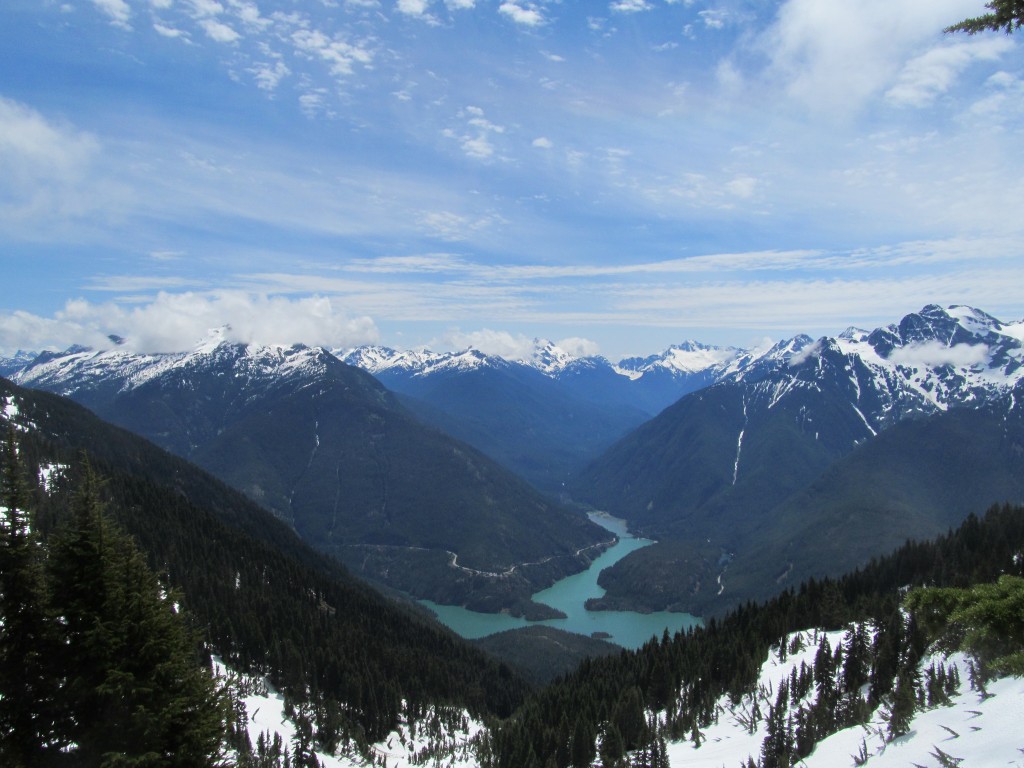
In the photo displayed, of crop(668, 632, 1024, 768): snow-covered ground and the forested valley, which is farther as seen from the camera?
crop(668, 632, 1024, 768): snow-covered ground

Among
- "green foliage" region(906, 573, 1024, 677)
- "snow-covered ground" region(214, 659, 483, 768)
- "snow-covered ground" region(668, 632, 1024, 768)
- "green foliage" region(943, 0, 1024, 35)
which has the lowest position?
"snow-covered ground" region(214, 659, 483, 768)

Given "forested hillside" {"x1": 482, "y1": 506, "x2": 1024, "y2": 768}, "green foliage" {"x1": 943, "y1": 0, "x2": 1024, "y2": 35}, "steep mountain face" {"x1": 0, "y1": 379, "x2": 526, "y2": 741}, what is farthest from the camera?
"steep mountain face" {"x1": 0, "y1": 379, "x2": 526, "y2": 741}

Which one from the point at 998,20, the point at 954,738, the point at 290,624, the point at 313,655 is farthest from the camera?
the point at 290,624

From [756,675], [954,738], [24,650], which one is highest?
[24,650]

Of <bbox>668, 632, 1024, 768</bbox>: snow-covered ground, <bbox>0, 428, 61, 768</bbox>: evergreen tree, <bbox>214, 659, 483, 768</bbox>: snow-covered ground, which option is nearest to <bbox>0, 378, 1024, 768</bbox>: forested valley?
<bbox>0, 428, 61, 768</bbox>: evergreen tree

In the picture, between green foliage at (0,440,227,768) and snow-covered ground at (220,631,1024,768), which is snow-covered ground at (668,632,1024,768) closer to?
snow-covered ground at (220,631,1024,768)

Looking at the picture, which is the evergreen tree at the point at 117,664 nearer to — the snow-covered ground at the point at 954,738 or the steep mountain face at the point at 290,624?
the snow-covered ground at the point at 954,738

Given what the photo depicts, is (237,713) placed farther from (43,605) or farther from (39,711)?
(43,605)

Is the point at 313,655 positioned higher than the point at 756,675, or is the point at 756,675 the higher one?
the point at 756,675

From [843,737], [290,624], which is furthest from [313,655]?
[843,737]

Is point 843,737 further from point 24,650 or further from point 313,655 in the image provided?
point 313,655
